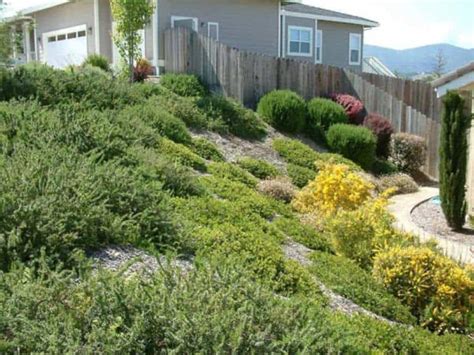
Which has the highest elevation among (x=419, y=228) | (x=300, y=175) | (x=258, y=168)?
(x=258, y=168)

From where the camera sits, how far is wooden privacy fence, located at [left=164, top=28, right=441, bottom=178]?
17.7 metres

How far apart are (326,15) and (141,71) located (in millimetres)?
12791

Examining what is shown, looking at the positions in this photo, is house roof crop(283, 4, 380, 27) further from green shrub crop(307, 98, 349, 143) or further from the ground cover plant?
the ground cover plant

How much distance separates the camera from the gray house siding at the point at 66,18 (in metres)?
24.2

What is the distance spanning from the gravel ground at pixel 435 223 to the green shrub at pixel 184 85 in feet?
22.9

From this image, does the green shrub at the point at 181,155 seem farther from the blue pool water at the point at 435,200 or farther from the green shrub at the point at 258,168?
the blue pool water at the point at 435,200

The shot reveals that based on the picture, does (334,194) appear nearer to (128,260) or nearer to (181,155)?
(181,155)

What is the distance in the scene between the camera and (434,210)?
12.5 metres

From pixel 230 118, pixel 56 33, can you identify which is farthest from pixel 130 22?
pixel 56 33

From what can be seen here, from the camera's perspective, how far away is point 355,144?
52.0 feet

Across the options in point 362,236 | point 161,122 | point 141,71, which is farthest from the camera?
point 141,71

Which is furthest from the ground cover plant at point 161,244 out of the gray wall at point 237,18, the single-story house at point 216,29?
the single-story house at point 216,29

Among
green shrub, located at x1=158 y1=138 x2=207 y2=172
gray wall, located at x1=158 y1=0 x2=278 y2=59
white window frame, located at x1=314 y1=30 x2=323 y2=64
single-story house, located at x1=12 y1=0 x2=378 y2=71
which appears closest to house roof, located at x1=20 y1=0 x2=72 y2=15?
single-story house, located at x1=12 y1=0 x2=378 y2=71

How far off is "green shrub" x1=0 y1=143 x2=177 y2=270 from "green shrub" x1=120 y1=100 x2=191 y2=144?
4.62m
